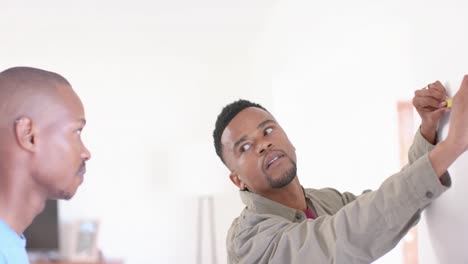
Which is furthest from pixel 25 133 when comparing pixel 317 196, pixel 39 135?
pixel 317 196

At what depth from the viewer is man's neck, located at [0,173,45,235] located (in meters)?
0.65

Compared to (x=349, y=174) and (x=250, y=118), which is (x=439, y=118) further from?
(x=349, y=174)

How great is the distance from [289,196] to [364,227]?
19.2 inches

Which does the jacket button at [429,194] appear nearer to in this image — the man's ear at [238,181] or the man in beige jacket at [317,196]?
the man in beige jacket at [317,196]

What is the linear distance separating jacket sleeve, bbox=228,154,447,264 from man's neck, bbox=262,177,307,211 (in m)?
0.27

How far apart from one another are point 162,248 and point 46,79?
306 centimetres

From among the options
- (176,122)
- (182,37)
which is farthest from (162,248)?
(182,37)

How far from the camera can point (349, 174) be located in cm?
166

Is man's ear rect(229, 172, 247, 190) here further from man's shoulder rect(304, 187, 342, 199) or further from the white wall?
the white wall

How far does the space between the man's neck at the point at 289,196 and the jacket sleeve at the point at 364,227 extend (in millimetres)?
266

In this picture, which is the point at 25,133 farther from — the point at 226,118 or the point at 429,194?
the point at 226,118

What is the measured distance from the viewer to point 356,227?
825mm

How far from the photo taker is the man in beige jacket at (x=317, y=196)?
2.55 feet

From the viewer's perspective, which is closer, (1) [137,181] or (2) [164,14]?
(2) [164,14]
